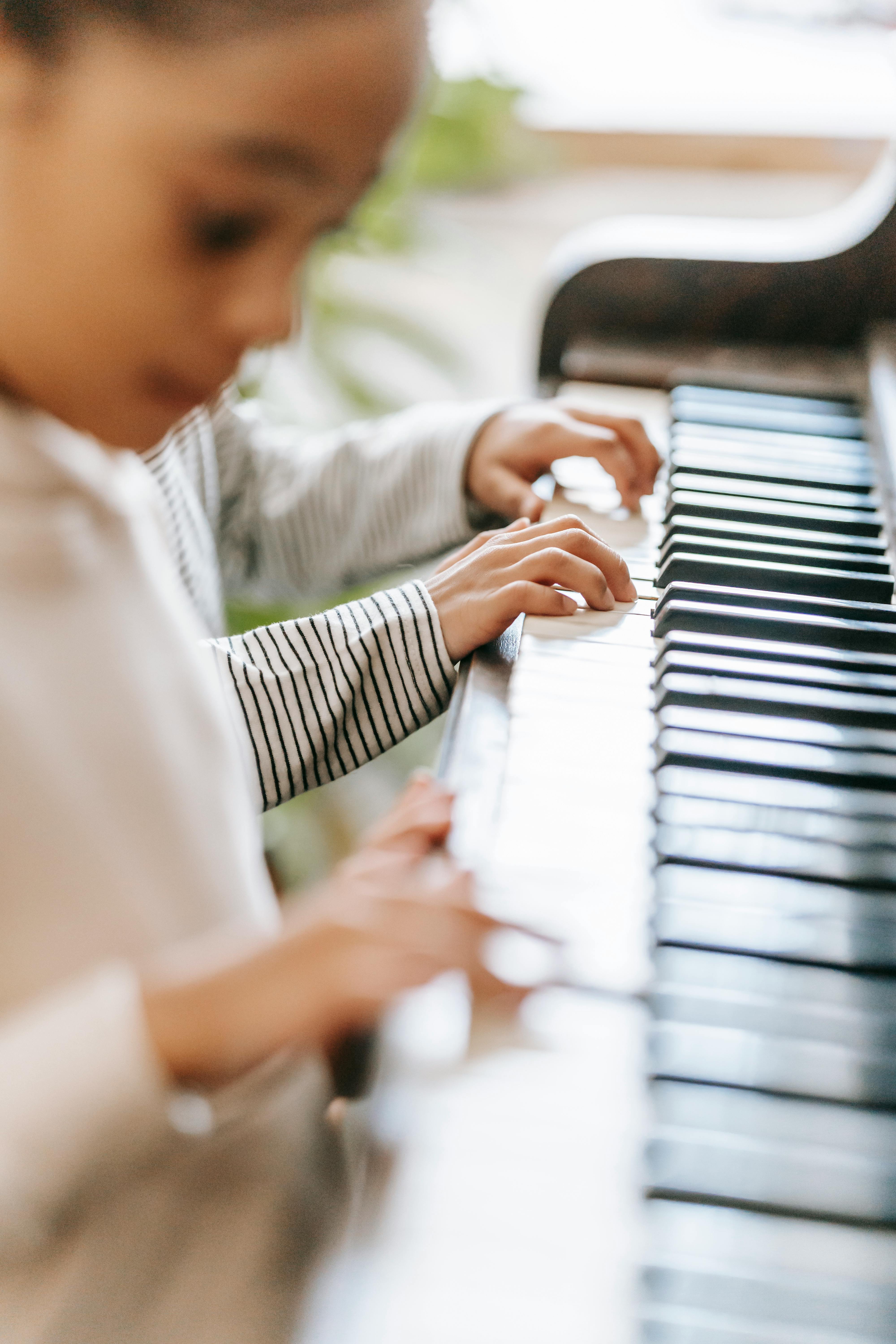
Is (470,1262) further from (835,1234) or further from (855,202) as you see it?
(855,202)

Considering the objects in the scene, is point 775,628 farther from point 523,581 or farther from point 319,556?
point 319,556

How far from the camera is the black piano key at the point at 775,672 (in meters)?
0.66

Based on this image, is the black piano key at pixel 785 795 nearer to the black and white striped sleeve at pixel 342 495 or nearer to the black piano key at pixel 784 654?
the black piano key at pixel 784 654

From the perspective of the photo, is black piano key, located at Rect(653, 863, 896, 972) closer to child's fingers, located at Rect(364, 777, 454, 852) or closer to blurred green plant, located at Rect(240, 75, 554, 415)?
child's fingers, located at Rect(364, 777, 454, 852)

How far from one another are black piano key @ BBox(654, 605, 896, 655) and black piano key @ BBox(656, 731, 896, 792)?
0.10m

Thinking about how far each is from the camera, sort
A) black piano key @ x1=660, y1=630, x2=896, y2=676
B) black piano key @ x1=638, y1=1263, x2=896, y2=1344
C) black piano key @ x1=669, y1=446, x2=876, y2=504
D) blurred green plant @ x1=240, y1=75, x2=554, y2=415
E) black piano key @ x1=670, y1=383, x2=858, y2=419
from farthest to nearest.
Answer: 1. blurred green plant @ x1=240, y1=75, x2=554, y2=415
2. black piano key @ x1=670, y1=383, x2=858, y2=419
3. black piano key @ x1=669, y1=446, x2=876, y2=504
4. black piano key @ x1=660, y1=630, x2=896, y2=676
5. black piano key @ x1=638, y1=1263, x2=896, y2=1344

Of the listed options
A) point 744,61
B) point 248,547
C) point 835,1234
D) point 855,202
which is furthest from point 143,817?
point 744,61

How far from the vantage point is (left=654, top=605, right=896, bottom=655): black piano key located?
0.70 meters

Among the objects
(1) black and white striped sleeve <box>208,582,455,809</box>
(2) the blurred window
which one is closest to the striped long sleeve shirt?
(1) black and white striped sleeve <box>208,582,455,809</box>

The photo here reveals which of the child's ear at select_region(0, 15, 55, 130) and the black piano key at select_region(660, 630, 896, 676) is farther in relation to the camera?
the black piano key at select_region(660, 630, 896, 676)

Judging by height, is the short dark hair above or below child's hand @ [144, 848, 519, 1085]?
above

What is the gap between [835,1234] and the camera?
0.40 metres

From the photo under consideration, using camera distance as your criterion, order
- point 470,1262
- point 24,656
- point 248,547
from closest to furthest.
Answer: point 470,1262, point 24,656, point 248,547

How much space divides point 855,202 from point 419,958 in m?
0.95
